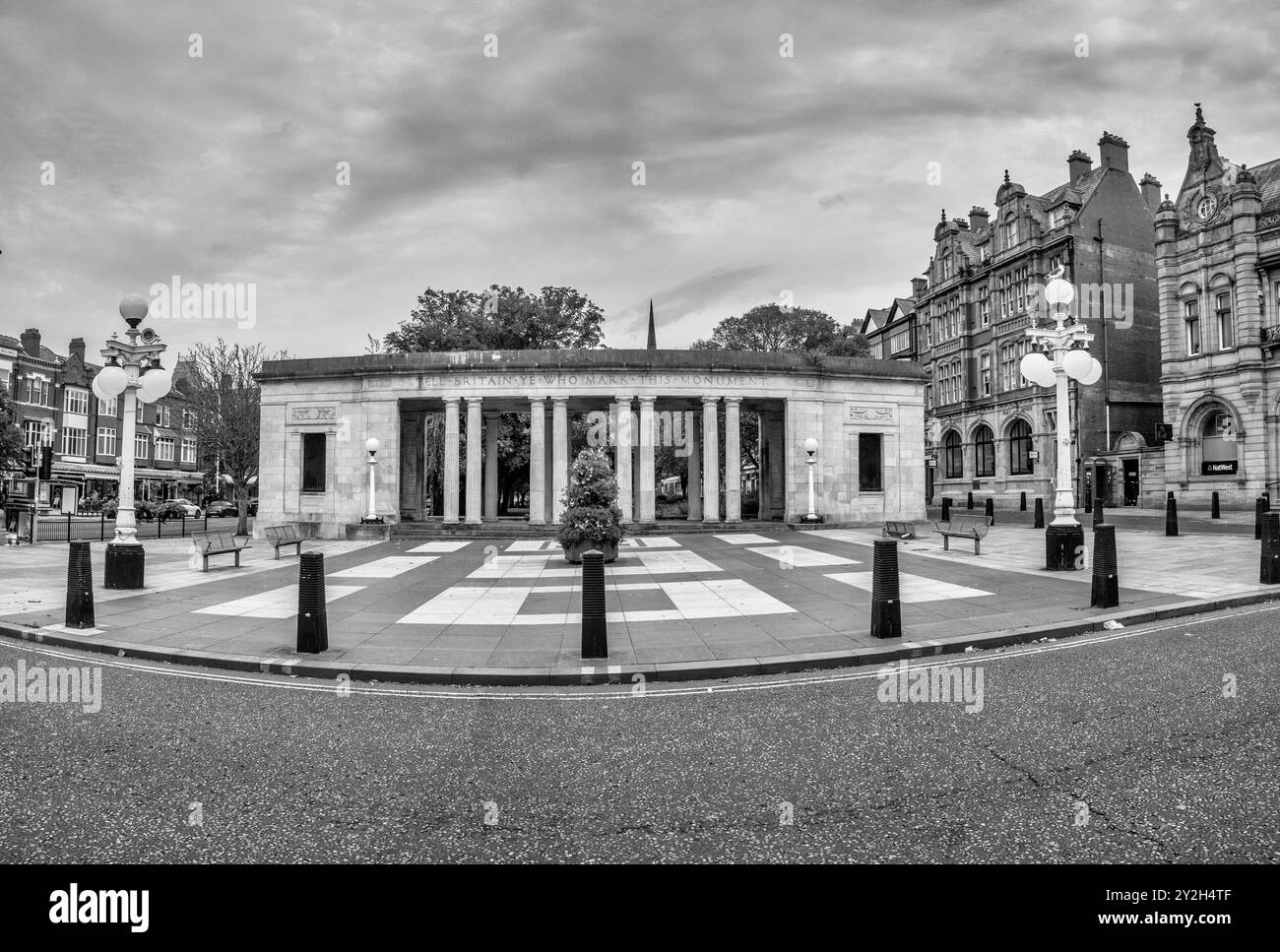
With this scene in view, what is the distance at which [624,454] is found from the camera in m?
29.6

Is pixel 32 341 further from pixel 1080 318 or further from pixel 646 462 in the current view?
pixel 1080 318

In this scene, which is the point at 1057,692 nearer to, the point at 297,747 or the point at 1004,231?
the point at 297,747

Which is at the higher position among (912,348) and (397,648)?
(912,348)

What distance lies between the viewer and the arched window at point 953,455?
2240 inches

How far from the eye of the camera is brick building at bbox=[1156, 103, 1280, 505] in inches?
1379

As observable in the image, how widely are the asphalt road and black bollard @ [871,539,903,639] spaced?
1519 millimetres

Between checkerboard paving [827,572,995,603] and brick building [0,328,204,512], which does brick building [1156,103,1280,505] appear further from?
brick building [0,328,204,512]

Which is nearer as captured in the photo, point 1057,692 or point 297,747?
point 297,747

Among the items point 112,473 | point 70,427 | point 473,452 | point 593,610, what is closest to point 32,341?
point 70,427

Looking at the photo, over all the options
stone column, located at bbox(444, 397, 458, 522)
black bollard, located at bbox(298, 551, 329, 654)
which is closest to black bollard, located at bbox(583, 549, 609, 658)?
black bollard, located at bbox(298, 551, 329, 654)

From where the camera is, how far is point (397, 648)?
8016mm

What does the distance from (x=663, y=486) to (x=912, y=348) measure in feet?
95.9

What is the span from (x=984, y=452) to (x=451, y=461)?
4321cm

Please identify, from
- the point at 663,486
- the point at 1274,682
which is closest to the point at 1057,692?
the point at 1274,682
